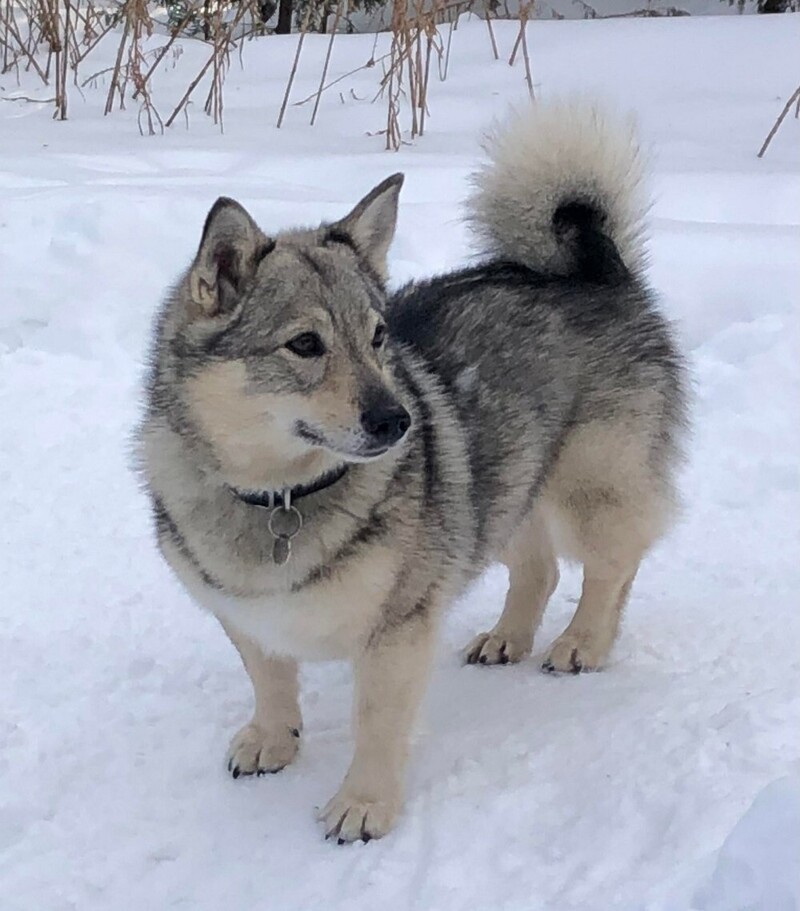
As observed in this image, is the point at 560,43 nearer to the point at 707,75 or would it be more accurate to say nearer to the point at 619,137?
the point at 707,75

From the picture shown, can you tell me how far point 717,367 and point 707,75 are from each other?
4305 millimetres

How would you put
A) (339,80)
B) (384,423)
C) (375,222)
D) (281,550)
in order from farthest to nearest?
(339,80) → (375,222) → (281,550) → (384,423)

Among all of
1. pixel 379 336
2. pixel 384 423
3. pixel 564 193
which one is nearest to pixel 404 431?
pixel 384 423

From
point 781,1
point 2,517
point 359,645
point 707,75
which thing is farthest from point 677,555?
point 781,1

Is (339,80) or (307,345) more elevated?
(307,345)

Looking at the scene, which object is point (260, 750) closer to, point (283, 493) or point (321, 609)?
point (321, 609)

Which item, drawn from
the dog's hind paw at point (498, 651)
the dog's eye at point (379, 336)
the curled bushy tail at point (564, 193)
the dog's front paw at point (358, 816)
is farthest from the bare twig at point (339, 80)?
the dog's front paw at point (358, 816)

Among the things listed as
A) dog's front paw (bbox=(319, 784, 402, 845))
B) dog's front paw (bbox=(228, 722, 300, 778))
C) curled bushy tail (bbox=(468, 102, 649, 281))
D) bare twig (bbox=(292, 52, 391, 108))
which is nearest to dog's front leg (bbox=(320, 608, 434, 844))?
dog's front paw (bbox=(319, 784, 402, 845))

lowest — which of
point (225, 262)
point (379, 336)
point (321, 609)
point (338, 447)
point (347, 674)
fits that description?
point (347, 674)

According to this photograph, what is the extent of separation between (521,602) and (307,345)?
1.34 metres

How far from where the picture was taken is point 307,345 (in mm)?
2408

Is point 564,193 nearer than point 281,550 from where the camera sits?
No

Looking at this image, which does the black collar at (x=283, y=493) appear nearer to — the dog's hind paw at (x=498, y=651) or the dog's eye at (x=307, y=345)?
the dog's eye at (x=307, y=345)

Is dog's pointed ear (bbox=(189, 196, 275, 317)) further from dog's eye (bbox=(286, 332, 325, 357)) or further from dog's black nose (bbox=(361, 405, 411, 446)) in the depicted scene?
dog's black nose (bbox=(361, 405, 411, 446))
